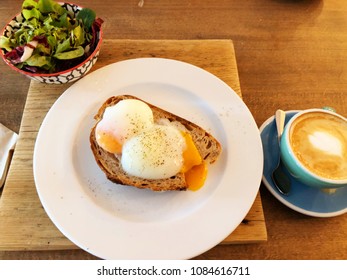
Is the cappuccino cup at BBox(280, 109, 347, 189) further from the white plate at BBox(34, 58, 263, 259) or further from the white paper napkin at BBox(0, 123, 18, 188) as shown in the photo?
the white paper napkin at BBox(0, 123, 18, 188)

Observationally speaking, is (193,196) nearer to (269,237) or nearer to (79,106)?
(269,237)

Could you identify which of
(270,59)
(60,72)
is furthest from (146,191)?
(270,59)

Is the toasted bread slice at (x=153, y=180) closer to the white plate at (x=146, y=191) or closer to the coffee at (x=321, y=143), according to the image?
the white plate at (x=146, y=191)

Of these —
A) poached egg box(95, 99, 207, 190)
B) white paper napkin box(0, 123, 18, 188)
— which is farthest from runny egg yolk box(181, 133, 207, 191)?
white paper napkin box(0, 123, 18, 188)

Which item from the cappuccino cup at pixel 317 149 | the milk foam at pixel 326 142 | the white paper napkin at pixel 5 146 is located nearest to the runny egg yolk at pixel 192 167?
the cappuccino cup at pixel 317 149

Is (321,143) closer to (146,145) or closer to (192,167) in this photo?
(192,167)
